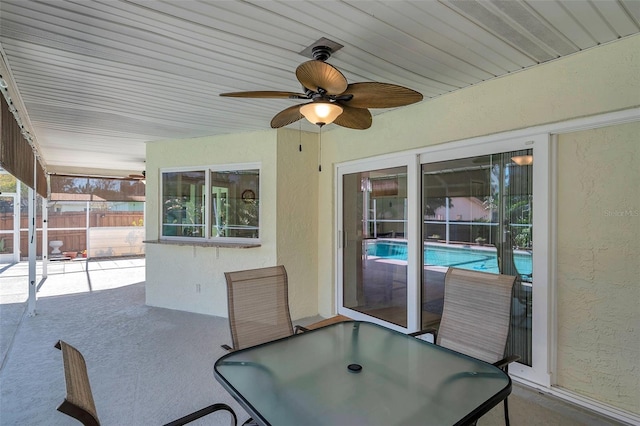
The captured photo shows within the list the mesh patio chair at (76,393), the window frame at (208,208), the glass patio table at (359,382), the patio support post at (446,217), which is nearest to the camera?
the mesh patio chair at (76,393)

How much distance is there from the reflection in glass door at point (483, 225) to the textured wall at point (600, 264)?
9.3 inches

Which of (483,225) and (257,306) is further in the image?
(483,225)

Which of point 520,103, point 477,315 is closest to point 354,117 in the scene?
point 520,103

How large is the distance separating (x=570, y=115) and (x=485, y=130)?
1.90ft

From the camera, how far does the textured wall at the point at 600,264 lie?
83.0 inches

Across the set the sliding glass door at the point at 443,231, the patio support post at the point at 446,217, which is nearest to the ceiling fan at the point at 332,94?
the sliding glass door at the point at 443,231

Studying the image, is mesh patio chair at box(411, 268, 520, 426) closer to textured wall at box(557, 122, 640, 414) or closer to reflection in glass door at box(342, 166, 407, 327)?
textured wall at box(557, 122, 640, 414)

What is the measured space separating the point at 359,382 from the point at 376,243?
2.47 m

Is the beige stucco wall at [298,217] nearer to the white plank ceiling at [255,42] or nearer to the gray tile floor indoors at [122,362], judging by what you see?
the gray tile floor indoors at [122,362]

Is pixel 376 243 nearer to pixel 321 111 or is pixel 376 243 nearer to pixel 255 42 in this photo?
pixel 321 111

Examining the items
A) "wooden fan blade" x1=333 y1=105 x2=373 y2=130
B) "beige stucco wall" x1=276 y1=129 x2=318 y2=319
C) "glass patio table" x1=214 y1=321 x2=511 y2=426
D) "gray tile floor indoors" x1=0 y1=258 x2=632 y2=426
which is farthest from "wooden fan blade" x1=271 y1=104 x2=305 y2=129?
"gray tile floor indoors" x1=0 y1=258 x2=632 y2=426

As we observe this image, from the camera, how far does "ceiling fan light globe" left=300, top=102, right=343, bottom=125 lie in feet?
6.05

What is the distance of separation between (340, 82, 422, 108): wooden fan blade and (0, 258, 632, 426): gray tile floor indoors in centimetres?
215

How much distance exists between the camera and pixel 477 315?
2.04 m
